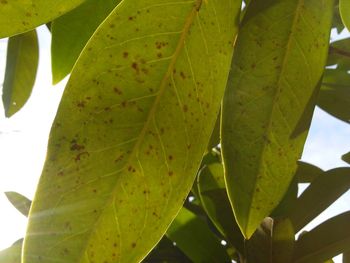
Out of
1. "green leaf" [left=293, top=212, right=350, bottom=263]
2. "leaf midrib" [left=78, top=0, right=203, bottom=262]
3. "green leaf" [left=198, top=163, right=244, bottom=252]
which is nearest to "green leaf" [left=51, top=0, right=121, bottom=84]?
"leaf midrib" [left=78, top=0, right=203, bottom=262]

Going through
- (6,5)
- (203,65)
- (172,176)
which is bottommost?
(172,176)

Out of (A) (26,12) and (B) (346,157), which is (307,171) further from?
(A) (26,12)

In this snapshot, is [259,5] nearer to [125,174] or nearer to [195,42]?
[195,42]

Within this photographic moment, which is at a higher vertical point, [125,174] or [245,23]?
[245,23]

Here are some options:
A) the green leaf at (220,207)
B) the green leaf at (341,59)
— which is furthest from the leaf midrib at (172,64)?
the green leaf at (341,59)

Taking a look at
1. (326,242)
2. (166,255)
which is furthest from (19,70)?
(326,242)

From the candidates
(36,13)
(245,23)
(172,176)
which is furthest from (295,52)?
(36,13)

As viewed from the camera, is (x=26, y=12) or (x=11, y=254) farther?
(x=11, y=254)
